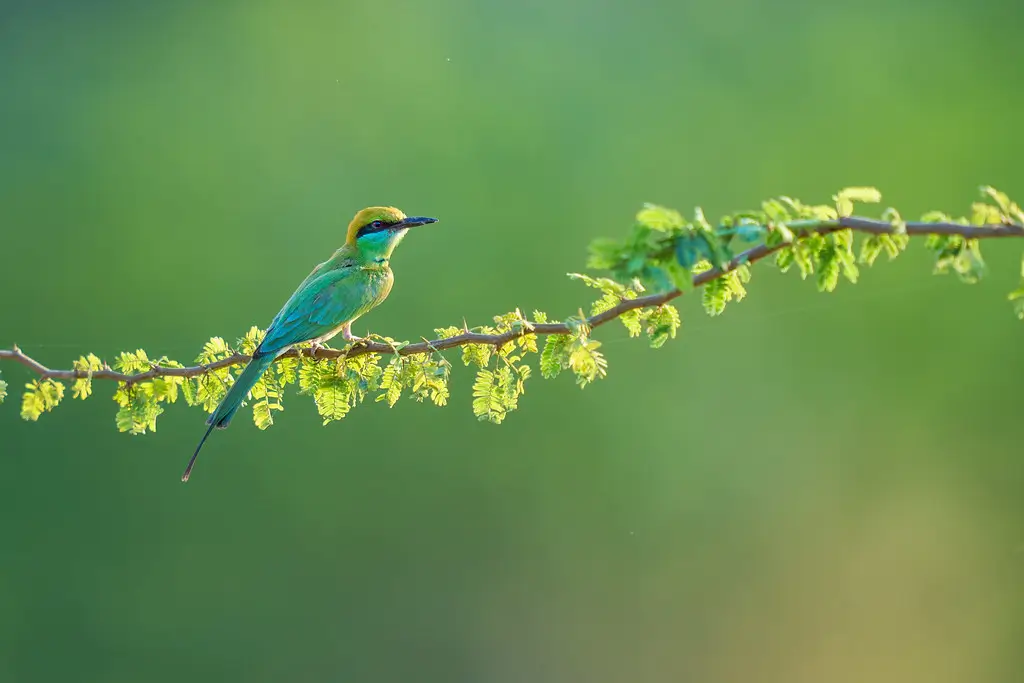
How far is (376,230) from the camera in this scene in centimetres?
273

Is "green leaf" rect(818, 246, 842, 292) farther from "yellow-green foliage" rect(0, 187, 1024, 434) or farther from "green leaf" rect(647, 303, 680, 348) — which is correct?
"green leaf" rect(647, 303, 680, 348)

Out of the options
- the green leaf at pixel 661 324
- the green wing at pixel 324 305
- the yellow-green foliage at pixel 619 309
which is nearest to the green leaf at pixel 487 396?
the yellow-green foliage at pixel 619 309

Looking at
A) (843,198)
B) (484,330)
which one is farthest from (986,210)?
(484,330)

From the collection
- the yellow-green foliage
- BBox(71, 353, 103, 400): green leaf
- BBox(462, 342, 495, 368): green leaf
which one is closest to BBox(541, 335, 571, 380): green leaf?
the yellow-green foliage

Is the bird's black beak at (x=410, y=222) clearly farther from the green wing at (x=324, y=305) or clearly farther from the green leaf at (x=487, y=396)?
the green leaf at (x=487, y=396)

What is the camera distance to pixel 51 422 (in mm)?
6004

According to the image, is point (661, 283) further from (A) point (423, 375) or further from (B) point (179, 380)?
(B) point (179, 380)

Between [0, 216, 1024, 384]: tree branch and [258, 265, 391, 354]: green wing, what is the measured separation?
0.19 feet

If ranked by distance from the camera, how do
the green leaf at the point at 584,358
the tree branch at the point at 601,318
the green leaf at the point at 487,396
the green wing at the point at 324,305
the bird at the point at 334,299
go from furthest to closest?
1. the green wing at the point at 324,305
2. the bird at the point at 334,299
3. the green leaf at the point at 487,396
4. the green leaf at the point at 584,358
5. the tree branch at the point at 601,318

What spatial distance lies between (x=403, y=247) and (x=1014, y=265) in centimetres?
319

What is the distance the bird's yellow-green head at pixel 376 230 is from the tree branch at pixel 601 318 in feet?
1.83

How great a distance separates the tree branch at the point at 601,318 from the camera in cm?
132

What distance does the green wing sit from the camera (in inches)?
88.9

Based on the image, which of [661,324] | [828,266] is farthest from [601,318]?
[828,266]
